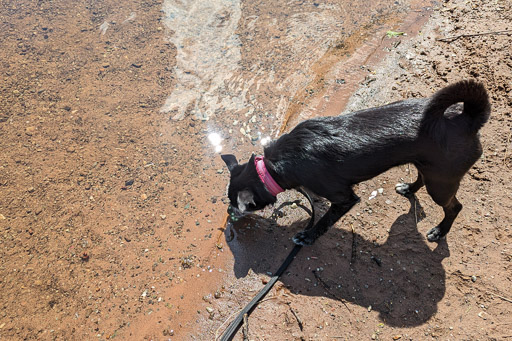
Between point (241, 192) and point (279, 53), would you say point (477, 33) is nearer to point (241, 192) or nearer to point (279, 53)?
point (279, 53)

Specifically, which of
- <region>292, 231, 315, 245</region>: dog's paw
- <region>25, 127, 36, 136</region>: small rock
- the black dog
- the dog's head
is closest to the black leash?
<region>292, 231, 315, 245</region>: dog's paw

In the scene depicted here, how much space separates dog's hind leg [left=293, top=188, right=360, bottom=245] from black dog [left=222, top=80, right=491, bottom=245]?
1 centimetres

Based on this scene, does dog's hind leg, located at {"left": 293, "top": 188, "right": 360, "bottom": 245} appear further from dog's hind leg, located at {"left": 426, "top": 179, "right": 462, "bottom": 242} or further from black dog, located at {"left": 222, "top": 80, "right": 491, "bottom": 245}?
dog's hind leg, located at {"left": 426, "top": 179, "right": 462, "bottom": 242}

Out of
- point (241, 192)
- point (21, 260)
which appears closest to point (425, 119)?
point (241, 192)

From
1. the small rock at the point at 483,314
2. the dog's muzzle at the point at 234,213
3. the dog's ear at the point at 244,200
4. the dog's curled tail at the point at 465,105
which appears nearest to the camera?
the dog's curled tail at the point at 465,105

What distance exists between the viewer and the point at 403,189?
426 centimetres

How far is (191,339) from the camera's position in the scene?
3461 mm

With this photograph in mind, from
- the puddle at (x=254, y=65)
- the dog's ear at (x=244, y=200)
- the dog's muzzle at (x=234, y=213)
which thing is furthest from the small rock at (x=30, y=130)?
the dog's ear at (x=244, y=200)

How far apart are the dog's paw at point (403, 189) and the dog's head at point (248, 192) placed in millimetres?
1746

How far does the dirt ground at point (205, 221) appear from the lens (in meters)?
3.51

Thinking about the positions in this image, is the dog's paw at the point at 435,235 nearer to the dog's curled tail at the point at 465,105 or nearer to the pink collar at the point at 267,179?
the dog's curled tail at the point at 465,105

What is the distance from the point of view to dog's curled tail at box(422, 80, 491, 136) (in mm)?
2779

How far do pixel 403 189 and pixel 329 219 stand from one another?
1192mm

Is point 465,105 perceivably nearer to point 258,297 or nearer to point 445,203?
point 445,203
